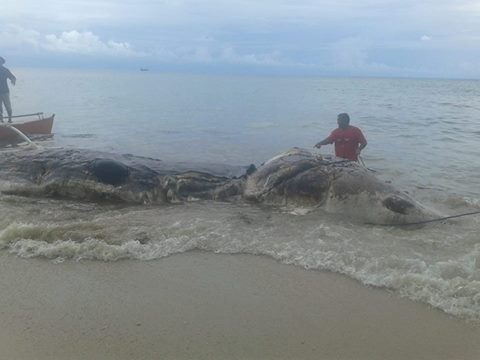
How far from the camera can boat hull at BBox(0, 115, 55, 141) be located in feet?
43.4

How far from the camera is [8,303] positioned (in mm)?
3895

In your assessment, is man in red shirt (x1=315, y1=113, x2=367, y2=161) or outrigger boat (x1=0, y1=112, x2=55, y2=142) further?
outrigger boat (x1=0, y1=112, x2=55, y2=142)

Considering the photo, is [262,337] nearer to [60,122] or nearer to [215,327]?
[215,327]

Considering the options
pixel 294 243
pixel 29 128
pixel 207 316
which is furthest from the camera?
pixel 29 128

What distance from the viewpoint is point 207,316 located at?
150 inches

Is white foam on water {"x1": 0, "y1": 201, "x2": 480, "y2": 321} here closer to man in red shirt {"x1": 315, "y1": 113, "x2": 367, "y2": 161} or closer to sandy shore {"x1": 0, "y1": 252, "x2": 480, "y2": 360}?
sandy shore {"x1": 0, "y1": 252, "x2": 480, "y2": 360}

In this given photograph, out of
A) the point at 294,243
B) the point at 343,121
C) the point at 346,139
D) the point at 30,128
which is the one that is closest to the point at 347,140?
the point at 346,139

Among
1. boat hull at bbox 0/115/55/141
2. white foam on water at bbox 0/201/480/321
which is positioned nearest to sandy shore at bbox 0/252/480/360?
white foam on water at bbox 0/201/480/321

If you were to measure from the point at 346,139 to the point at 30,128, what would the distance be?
33.3ft

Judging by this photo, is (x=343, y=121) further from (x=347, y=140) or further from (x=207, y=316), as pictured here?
(x=207, y=316)

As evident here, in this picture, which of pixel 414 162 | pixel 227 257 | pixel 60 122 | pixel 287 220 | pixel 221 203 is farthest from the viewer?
pixel 60 122

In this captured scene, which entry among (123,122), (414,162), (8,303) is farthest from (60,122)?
(8,303)

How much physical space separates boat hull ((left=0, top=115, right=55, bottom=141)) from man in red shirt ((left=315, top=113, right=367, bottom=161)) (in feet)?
29.8

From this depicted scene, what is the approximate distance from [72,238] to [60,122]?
17.2 m
